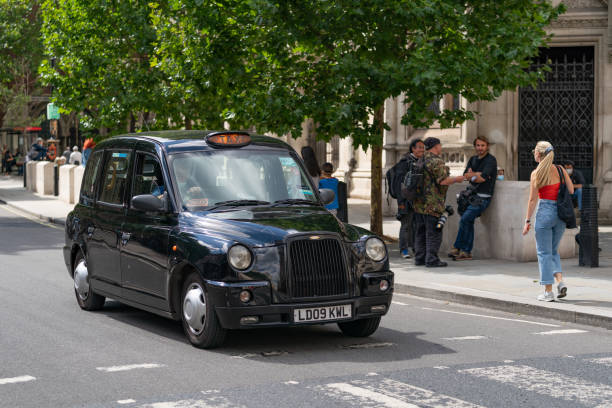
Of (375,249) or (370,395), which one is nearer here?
(370,395)

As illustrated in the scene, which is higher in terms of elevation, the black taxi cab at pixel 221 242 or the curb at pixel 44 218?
the black taxi cab at pixel 221 242

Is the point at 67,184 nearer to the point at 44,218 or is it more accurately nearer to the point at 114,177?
the point at 44,218

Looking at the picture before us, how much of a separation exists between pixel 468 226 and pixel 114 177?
21.4 ft

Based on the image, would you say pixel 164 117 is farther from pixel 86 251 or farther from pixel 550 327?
pixel 550 327

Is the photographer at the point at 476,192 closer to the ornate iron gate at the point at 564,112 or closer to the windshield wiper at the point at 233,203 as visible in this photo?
the windshield wiper at the point at 233,203

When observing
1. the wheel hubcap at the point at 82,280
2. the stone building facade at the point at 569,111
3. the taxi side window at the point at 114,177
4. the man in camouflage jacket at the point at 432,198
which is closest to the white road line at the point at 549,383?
the taxi side window at the point at 114,177

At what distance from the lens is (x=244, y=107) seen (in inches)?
651

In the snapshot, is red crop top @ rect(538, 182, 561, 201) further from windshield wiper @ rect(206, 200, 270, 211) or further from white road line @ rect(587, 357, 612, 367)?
windshield wiper @ rect(206, 200, 270, 211)

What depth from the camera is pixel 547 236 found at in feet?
35.8

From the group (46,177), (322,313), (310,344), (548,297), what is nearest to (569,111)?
(548,297)

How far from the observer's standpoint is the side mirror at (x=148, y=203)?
8773 mm

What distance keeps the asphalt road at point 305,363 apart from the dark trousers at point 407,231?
4320mm

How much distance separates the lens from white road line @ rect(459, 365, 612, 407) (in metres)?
6.57

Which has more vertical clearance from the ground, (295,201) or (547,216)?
(295,201)
